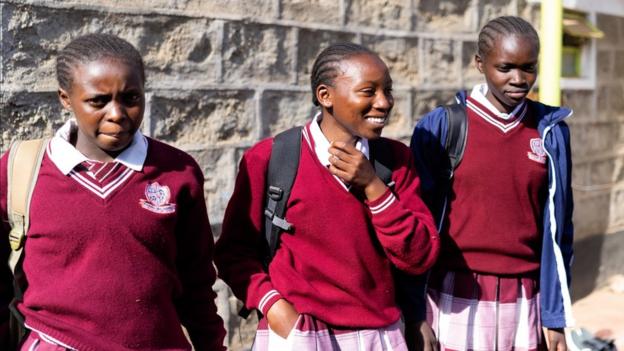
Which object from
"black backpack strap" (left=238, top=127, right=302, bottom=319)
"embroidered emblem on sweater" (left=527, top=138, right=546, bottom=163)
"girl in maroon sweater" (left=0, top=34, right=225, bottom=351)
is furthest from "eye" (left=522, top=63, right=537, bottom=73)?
"girl in maroon sweater" (left=0, top=34, right=225, bottom=351)

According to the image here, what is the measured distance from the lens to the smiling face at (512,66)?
3.07 meters

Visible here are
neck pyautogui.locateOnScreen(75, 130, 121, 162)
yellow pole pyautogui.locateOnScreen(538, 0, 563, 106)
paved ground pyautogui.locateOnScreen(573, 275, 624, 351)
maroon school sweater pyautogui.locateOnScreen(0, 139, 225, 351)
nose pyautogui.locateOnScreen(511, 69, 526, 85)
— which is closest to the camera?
maroon school sweater pyautogui.locateOnScreen(0, 139, 225, 351)

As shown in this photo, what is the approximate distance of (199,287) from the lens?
2.54 metres

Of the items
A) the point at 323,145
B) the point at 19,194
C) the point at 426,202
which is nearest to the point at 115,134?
the point at 19,194

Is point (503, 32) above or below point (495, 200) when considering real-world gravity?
above

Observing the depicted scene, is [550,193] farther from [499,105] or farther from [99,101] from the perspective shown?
[99,101]

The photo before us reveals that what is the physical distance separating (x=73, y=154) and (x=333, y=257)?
32.4 inches

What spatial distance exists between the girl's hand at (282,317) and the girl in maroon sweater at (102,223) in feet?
0.94

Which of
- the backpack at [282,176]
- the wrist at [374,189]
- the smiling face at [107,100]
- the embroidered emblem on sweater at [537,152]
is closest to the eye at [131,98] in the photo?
the smiling face at [107,100]

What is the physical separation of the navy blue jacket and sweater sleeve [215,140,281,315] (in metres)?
0.72

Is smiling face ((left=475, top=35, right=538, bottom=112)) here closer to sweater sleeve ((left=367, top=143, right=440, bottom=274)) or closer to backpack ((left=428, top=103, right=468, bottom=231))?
backpack ((left=428, top=103, right=468, bottom=231))

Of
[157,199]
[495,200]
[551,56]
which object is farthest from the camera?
[551,56]

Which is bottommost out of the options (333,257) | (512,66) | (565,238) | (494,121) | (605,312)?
(605,312)

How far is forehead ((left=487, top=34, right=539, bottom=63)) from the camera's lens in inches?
121
